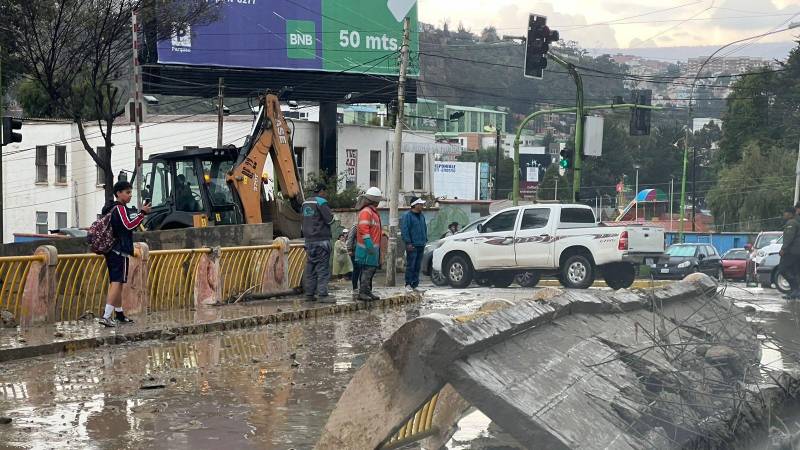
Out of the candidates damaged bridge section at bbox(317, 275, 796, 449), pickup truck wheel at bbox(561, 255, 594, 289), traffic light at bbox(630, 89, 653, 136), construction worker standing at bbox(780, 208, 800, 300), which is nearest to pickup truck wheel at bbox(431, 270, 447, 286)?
pickup truck wheel at bbox(561, 255, 594, 289)

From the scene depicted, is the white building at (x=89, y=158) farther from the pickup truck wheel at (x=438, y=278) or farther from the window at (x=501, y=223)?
the window at (x=501, y=223)

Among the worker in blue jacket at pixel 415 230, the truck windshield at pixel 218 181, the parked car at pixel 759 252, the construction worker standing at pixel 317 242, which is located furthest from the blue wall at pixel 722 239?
the construction worker standing at pixel 317 242

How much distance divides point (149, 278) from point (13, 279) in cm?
285

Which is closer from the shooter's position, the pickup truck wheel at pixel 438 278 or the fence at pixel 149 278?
the fence at pixel 149 278

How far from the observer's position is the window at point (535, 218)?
24.1m

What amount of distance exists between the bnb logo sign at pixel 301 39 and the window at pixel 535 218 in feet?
66.9

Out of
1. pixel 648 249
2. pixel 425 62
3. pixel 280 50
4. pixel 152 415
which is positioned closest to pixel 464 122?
pixel 425 62

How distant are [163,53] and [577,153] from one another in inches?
594

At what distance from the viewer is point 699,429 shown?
5.89 m

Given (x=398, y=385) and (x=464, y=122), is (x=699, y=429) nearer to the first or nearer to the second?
(x=398, y=385)

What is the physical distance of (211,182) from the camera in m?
23.3

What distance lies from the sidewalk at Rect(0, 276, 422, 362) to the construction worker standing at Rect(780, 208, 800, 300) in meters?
6.91

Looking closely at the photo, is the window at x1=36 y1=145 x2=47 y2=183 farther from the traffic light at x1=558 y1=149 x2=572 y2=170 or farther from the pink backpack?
the pink backpack

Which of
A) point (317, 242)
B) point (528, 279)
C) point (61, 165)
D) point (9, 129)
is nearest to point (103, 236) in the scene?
point (317, 242)
